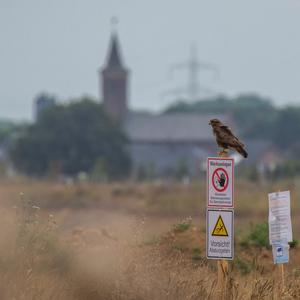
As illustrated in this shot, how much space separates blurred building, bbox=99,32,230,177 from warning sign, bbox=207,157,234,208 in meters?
136

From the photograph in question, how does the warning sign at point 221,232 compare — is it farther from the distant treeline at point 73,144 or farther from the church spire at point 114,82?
the church spire at point 114,82

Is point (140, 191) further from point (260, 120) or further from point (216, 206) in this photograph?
point (260, 120)

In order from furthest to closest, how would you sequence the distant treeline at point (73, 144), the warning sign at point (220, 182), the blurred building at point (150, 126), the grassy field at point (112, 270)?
the blurred building at point (150, 126)
the distant treeline at point (73, 144)
the warning sign at point (220, 182)
the grassy field at point (112, 270)

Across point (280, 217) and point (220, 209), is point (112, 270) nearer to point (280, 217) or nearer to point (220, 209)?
point (220, 209)

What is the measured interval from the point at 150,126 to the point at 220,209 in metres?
147

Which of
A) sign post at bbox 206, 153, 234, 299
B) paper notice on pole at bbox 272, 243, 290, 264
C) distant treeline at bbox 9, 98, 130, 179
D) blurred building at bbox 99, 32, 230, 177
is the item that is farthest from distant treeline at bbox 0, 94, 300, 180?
sign post at bbox 206, 153, 234, 299

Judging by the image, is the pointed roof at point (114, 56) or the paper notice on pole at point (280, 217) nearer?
the paper notice on pole at point (280, 217)

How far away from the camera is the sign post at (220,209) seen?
14.4 metres

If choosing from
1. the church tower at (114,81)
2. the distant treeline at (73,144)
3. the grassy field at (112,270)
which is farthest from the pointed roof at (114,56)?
the grassy field at (112,270)

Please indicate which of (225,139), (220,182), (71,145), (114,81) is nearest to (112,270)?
(220,182)

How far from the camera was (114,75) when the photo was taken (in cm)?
16475

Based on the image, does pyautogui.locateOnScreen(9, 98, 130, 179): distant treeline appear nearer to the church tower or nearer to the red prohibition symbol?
the church tower

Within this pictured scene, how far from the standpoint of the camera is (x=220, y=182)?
47.3 feet

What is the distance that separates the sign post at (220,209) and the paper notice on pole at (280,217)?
1217 millimetres
